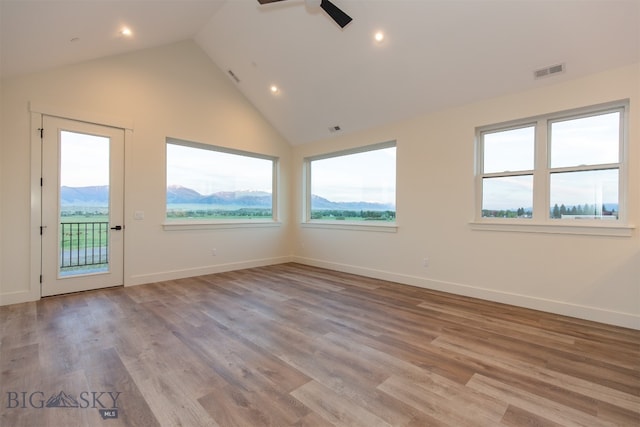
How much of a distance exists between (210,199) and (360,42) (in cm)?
370

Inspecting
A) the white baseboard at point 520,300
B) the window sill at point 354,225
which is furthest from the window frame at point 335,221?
the white baseboard at point 520,300

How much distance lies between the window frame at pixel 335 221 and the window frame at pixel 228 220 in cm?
62

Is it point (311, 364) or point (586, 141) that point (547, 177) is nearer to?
point (586, 141)

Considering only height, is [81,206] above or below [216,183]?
below

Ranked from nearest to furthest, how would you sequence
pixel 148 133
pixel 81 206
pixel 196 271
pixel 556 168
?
pixel 556 168, pixel 81 206, pixel 148 133, pixel 196 271

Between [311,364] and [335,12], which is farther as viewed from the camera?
[335,12]

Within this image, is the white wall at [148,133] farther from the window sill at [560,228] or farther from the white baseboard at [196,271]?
the window sill at [560,228]

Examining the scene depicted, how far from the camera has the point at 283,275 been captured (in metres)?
5.24

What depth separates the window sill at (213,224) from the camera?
192 inches

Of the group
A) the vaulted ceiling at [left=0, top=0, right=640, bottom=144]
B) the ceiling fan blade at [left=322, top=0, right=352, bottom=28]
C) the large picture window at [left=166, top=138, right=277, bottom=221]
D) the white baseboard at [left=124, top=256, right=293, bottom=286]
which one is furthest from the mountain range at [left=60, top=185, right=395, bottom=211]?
the ceiling fan blade at [left=322, top=0, right=352, bottom=28]

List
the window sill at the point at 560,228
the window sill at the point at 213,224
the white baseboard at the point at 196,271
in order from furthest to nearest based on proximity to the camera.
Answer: the window sill at the point at 213,224
the white baseboard at the point at 196,271
the window sill at the point at 560,228

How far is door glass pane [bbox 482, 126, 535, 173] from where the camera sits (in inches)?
146

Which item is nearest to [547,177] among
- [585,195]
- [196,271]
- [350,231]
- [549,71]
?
[585,195]

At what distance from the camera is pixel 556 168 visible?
11.4 ft
